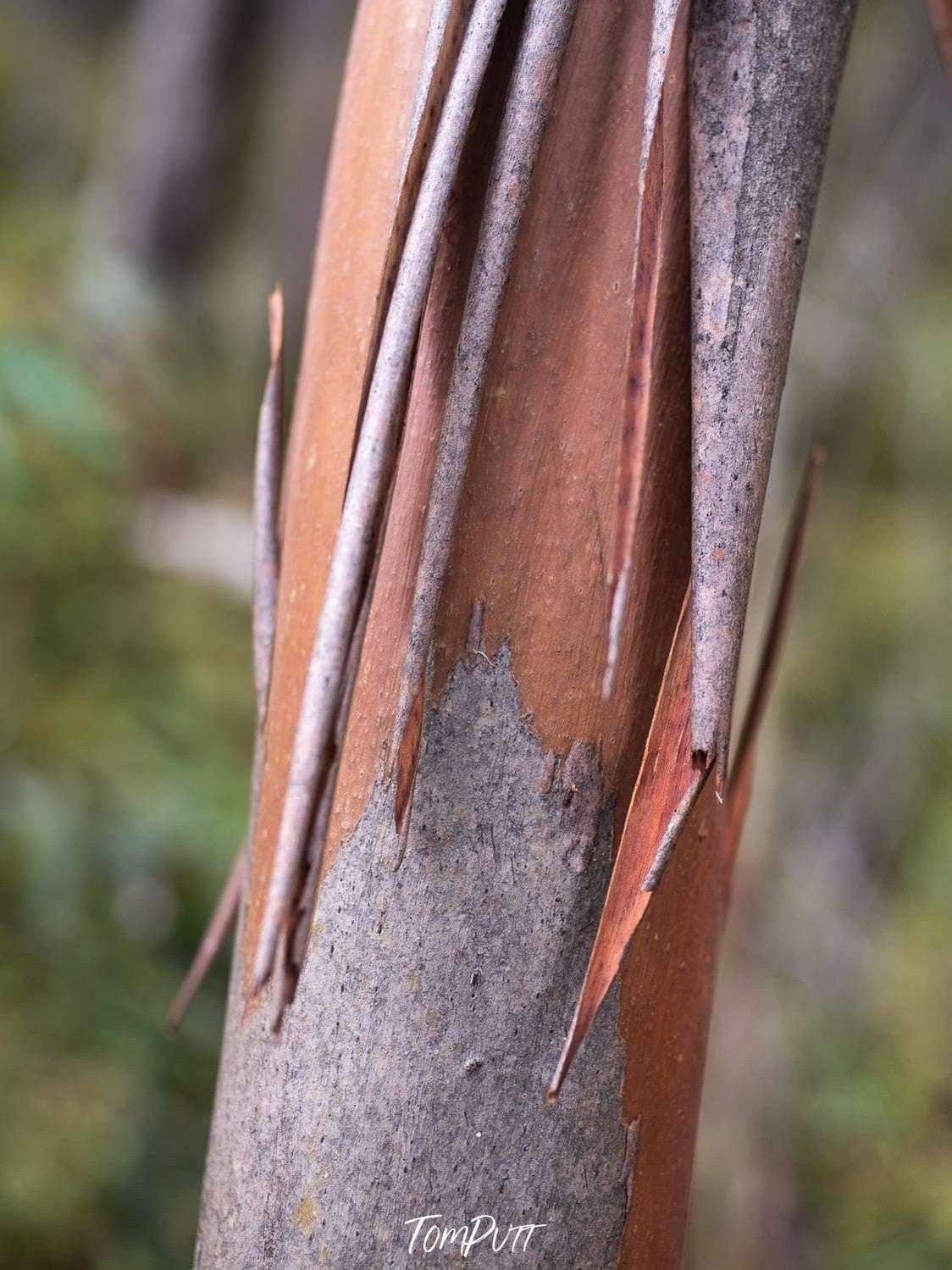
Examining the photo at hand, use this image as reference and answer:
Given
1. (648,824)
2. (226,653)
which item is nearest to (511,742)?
(648,824)

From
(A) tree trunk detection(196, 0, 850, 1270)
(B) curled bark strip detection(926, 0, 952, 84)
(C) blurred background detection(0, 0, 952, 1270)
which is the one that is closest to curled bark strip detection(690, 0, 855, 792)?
(A) tree trunk detection(196, 0, 850, 1270)

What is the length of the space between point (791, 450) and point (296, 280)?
53.6 inches

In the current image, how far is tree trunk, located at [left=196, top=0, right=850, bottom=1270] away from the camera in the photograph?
1.13ft

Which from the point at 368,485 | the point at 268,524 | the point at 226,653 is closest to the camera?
the point at 368,485

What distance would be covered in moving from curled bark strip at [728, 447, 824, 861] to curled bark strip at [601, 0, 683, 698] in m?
0.16

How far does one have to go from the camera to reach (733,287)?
0.34 meters

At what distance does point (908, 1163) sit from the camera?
181cm

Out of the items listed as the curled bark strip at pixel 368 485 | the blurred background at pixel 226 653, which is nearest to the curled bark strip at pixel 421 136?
the curled bark strip at pixel 368 485

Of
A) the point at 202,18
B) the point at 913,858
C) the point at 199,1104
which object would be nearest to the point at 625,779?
the point at 199,1104

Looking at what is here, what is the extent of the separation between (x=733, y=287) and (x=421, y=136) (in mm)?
98

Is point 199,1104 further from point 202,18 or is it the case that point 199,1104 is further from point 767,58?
point 202,18

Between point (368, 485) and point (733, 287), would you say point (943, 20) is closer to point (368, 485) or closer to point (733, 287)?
point (733, 287)

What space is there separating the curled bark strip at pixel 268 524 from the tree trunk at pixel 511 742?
0.23 feet

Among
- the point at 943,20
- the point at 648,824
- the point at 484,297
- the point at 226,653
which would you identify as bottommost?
the point at 226,653
